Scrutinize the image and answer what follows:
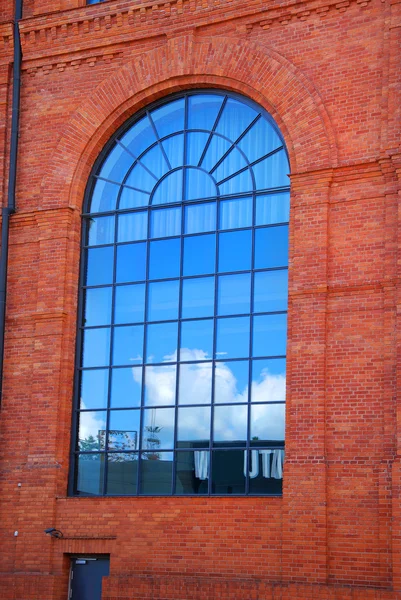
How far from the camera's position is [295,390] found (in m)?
17.5

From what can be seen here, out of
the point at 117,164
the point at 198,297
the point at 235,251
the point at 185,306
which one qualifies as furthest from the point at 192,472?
the point at 117,164

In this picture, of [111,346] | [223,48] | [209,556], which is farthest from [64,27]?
[209,556]

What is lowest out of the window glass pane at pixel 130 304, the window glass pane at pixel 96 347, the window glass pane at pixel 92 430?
the window glass pane at pixel 92 430

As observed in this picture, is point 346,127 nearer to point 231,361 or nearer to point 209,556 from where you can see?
point 231,361

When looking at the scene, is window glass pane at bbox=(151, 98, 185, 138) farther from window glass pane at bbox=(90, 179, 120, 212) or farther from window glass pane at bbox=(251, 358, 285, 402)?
window glass pane at bbox=(251, 358, 285, 402)

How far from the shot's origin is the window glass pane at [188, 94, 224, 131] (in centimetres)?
1983

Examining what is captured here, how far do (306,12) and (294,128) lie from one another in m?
2.09

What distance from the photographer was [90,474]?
64.0 feet

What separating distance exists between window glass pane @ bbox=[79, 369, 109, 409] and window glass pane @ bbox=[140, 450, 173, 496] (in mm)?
1417

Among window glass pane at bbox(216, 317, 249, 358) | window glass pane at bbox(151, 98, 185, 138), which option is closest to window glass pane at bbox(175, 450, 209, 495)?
window glass pane at bbox(216, 317, 249, 358)

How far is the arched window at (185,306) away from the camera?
18344mm

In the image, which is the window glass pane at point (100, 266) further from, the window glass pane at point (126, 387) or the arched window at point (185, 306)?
the window glass pane at point (126, 387)

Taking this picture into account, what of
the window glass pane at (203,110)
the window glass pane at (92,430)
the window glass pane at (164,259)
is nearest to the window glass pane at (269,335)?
the window glass pane at (164,259)

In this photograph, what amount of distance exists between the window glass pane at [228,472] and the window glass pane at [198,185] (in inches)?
183
